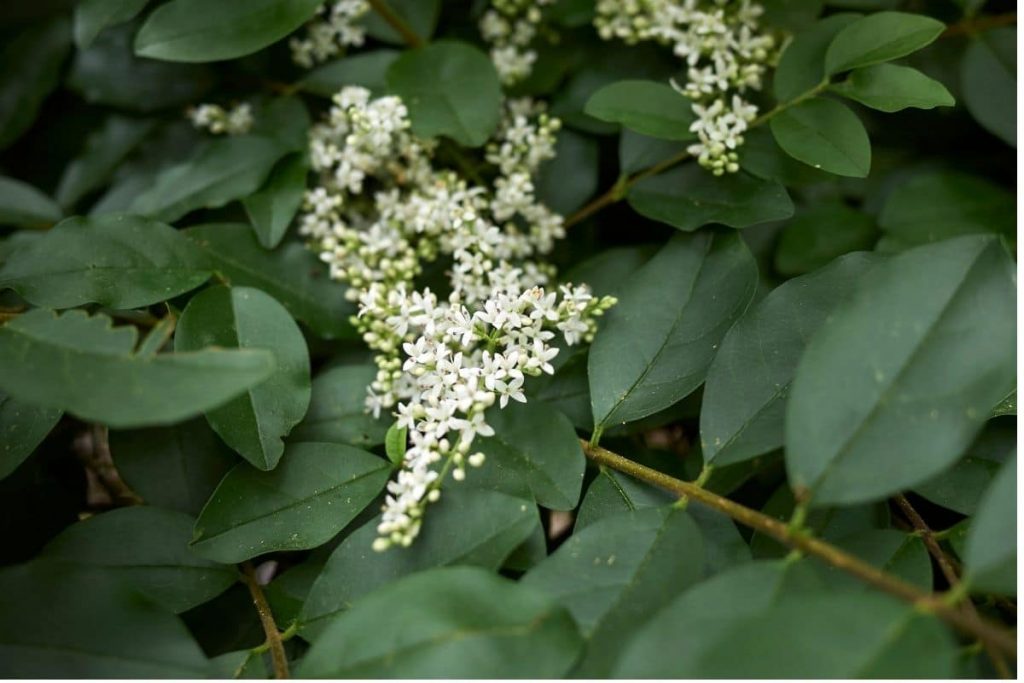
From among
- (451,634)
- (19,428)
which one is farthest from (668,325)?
(19,428)

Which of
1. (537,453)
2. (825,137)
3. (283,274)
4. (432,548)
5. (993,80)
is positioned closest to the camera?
(432,548)

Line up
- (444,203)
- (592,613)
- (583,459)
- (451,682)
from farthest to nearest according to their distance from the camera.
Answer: (444,203) → (583,459) → (592,613) → (451,682)

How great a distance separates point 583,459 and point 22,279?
0.87 metres

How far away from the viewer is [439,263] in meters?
1.60

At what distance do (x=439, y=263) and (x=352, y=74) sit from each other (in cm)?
43

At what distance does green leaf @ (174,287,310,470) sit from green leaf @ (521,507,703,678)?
442mm

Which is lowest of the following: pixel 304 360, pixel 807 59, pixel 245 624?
pixel 245 624

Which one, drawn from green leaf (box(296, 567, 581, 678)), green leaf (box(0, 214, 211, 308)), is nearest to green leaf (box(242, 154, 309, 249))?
green leaf (box(0, 214, 211, 308))

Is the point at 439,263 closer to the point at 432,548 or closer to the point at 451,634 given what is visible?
the point at 432,548

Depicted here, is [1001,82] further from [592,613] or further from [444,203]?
[592,613]

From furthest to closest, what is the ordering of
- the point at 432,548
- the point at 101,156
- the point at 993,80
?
the point at 101,156, the point at 993,80, the point at 432,548

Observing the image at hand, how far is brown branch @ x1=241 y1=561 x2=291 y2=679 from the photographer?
3.72ft

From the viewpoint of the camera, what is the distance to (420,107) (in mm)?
1539

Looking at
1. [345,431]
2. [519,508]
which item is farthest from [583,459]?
[345,431]
